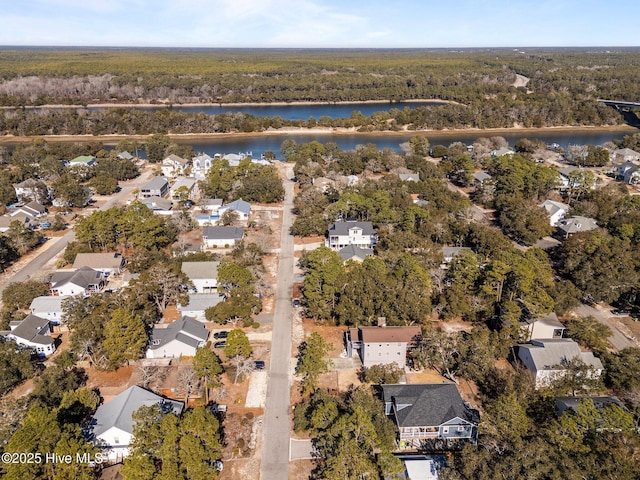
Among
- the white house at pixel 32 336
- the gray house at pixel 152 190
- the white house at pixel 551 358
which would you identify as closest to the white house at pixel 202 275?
the white house at pixel 32 336

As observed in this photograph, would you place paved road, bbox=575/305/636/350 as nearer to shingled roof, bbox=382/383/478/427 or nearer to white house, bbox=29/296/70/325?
shingled roof, bbox=382/383/478/427

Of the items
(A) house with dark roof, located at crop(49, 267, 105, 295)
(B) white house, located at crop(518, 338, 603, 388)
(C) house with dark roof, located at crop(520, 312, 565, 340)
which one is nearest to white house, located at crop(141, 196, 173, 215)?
(A) house with dark roof, located at crop(49, 267, 105, 295)

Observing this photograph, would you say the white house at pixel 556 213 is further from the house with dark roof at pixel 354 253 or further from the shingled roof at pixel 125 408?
the shingled roof at pixel 125 408

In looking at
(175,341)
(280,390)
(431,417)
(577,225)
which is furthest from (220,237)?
(577,225)

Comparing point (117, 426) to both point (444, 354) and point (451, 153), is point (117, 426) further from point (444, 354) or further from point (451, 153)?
point (451, 153)

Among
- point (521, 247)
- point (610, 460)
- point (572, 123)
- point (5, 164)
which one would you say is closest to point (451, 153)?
point (521, 247)
